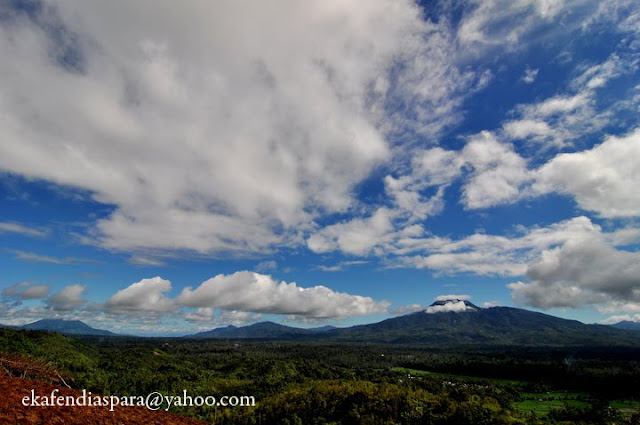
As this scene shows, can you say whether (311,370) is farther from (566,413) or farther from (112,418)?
(112,418)

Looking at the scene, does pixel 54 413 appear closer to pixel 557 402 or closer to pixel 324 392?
pixel 324 392

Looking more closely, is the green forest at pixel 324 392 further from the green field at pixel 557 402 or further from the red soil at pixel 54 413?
the red soil at pixel 54 413

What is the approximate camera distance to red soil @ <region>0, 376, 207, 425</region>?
33.2ft

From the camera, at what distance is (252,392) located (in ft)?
401

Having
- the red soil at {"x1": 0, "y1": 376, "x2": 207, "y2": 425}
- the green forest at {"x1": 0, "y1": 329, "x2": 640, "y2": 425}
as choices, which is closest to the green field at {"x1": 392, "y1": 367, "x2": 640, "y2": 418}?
the green forest at {"x1": 0, "y1": 329, "x2": 640, "y2": 425}

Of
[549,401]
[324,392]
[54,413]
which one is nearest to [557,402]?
[549,401]

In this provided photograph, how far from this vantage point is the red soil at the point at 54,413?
10133mm

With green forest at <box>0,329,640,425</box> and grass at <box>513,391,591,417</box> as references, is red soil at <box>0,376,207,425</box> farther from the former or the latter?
grass at <box>513,391,591,417</box>

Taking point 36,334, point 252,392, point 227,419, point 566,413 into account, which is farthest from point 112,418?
point 566,413

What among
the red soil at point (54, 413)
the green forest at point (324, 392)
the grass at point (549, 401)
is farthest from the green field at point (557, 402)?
the red soil at point (54, 413)

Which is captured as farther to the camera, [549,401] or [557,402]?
[549,401]

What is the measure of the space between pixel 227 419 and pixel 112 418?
248 ft

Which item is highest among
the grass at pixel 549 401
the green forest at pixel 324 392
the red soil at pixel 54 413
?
the red soil at pixel 54 413

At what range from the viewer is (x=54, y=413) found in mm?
10898
